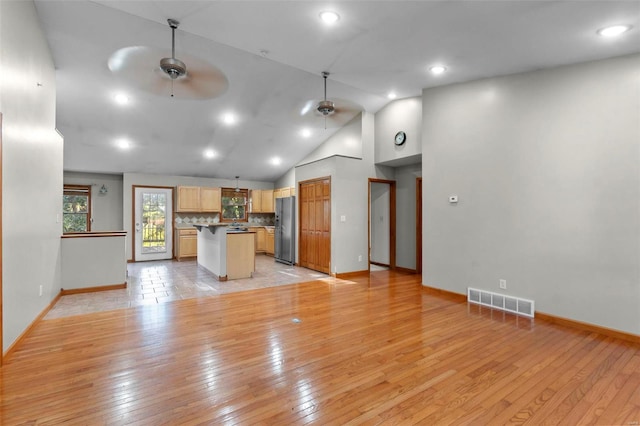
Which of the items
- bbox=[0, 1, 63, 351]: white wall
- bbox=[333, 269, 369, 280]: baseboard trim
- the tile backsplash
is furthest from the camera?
the tile backsplash

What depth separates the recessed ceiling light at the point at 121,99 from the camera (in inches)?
192

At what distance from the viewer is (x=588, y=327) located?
3271mm

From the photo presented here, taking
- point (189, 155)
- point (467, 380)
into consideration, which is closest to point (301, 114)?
point (189, 155)

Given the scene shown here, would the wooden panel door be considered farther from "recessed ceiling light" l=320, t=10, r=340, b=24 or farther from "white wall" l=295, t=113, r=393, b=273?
"recessed ceiling light" l=320, t=10, r=340, b=24

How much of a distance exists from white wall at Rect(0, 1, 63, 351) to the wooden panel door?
4299 mm

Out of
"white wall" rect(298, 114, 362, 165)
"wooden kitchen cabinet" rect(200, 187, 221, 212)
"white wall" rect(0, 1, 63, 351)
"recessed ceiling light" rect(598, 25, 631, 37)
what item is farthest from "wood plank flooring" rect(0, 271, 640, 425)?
"wooden kitchen cabinet" rect(200, 187, 221, 212)

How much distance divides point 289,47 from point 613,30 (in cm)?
312

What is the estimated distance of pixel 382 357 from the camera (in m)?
2.61

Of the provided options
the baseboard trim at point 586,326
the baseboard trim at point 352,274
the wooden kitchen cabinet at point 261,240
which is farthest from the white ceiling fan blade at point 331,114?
the baseboard trim at point 586,326

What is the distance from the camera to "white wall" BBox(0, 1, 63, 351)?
255 cm

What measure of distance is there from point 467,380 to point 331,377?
1.00 metres

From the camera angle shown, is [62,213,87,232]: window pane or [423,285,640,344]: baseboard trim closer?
[423,285,640,344]: baseboard trim

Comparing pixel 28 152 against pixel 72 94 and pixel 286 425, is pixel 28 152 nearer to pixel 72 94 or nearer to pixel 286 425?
pixel 72 94

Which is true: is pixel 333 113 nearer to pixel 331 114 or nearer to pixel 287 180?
pixel 331 114
